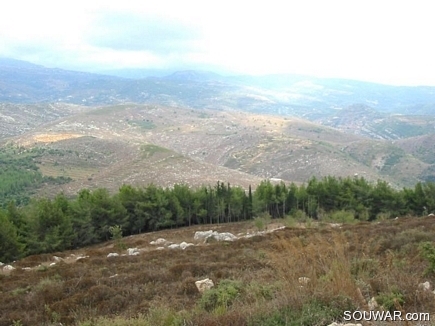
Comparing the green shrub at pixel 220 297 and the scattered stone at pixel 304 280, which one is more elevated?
the scattered stone at pixel 304 280

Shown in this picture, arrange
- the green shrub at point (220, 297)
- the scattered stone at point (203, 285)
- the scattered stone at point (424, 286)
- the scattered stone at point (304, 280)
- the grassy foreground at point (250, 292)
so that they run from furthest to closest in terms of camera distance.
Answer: the scattered stone at point (203, 285) < the green shrub at point (220, 297) < the scattered stone at point (424, 286) < the scattered stone at point (304, 280) < the grassy foreground at point (250, 292)

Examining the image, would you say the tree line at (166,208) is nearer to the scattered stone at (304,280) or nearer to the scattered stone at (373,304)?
the scattered stone at (304,280)

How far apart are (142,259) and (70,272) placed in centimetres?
518

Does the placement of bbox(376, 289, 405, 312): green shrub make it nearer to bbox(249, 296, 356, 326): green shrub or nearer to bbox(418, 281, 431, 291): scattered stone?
bbox(418, 281, 431, 291): scattered stone

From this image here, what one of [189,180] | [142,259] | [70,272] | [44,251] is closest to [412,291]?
[70,272]

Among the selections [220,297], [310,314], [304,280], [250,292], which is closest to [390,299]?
[304,280]

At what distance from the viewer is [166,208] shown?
71.0 metres

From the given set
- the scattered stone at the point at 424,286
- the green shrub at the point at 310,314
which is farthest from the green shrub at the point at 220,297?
the scattered stone at the point at 424,286

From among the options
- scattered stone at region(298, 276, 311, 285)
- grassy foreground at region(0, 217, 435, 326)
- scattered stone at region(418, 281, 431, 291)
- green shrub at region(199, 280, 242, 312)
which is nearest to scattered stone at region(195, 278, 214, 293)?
grassy foreground at region(0, 217, 435, 326)

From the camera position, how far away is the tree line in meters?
51.2

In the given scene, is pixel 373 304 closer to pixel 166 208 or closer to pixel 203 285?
pixel 203 285

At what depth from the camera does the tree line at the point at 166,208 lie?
168ft

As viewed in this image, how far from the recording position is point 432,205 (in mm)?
67000

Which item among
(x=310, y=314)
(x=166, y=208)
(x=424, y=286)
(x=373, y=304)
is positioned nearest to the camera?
(x=310, y=314)
